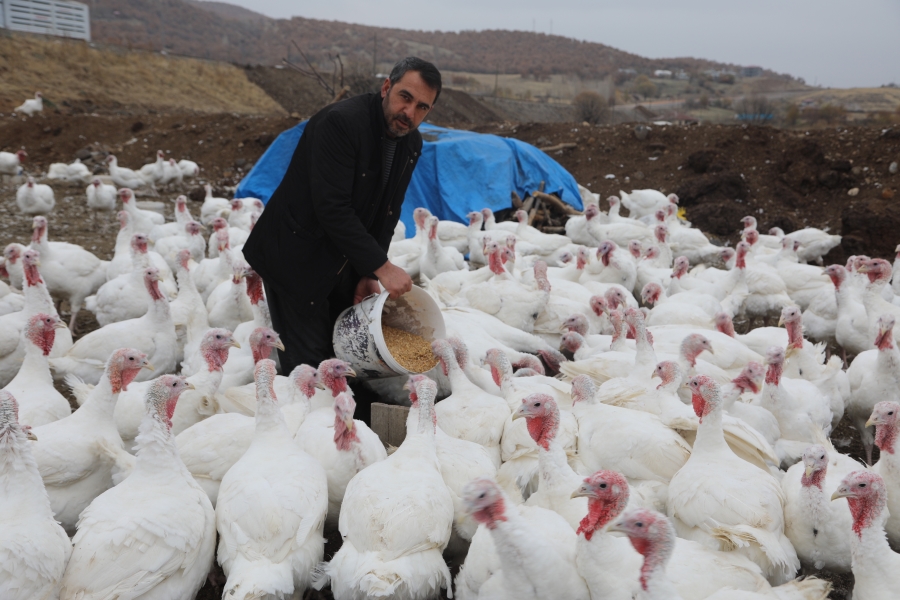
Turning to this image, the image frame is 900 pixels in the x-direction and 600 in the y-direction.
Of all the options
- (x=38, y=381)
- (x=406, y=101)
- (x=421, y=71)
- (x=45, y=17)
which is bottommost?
(x=38, y=381)

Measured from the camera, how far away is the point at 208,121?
19.4 metres

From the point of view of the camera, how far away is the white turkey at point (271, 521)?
Result: 2.93 metres

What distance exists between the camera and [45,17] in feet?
132

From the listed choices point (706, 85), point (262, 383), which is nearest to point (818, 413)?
point (262, 383)

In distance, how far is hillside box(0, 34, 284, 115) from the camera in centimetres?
2445

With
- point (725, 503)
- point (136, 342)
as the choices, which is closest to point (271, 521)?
point (725, 503)

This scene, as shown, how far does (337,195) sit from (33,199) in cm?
929

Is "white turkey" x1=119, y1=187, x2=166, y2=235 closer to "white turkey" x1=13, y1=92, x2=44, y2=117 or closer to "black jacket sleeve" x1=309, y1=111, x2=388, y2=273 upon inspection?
"black jacket sleeve" x1=309, y1=111, x2=388, y2=273

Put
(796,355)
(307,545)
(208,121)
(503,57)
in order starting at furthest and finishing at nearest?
(503,57), (208,121), (796,355), (307,545)

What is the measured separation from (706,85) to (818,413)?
68.2 meters

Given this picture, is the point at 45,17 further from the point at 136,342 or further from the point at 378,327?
the point at 378,327

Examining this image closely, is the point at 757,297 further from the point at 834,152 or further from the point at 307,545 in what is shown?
the point at 834,152

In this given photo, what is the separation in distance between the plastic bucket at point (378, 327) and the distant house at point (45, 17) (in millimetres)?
34523

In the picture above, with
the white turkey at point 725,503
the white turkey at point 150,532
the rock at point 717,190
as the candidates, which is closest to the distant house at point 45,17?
the rock at point 717,190
